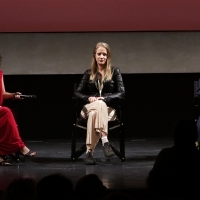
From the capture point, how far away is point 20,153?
4.55 m

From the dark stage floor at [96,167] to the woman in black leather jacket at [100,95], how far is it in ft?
0.66

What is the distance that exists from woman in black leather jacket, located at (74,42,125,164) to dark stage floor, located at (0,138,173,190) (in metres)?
0.20

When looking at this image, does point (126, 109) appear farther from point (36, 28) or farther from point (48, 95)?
point (36, 28)

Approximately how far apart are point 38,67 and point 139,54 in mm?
1173

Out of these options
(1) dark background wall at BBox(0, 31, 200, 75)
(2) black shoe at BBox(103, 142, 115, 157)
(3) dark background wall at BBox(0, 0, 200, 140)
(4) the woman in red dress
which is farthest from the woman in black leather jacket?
(1) dark background wall at BBox(0, 31, 200, 75)

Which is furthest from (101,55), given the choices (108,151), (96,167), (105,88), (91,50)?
(91,50)

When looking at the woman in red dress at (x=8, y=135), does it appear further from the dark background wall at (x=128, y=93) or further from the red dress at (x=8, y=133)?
the dark background wall at (x=128, y=93)

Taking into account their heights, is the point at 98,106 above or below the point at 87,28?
below

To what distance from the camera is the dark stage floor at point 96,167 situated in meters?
3.52

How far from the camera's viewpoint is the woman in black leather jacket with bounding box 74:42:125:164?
4379 mm

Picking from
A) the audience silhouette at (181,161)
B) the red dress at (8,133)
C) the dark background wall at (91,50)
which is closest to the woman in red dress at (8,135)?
the red dress at (8,133)

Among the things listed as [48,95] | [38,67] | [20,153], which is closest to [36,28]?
[38,67]

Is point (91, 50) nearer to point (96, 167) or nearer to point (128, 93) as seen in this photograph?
point (128, 93)

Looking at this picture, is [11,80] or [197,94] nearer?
[197,94]
